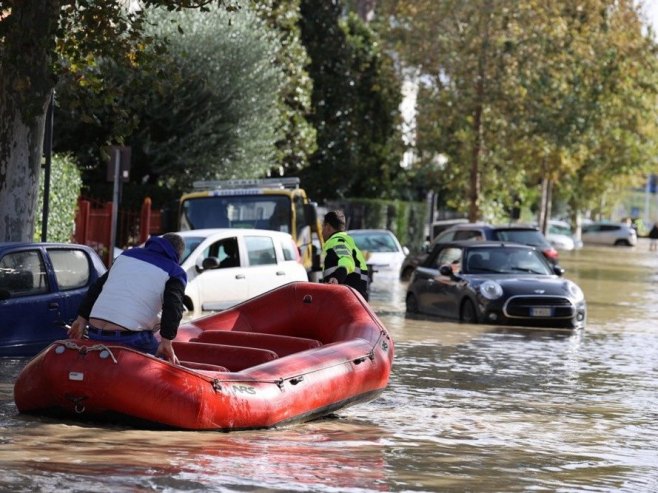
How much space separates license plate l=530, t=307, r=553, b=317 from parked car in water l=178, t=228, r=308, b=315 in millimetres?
3580

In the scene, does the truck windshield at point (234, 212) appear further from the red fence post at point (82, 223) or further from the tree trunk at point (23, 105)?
the tree trunk at point (23, 105)

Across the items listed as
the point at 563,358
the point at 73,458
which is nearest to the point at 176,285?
the point at 73,458

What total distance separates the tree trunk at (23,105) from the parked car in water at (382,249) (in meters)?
19.8

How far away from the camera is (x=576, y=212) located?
8869cm

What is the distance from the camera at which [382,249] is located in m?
40.1

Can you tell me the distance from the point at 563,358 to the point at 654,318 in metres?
9.93

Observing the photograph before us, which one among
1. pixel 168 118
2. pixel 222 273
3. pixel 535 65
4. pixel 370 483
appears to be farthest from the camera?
pixel 535 65

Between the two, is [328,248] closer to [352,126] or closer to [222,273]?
[222,273]

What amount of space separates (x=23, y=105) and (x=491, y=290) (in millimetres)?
8353

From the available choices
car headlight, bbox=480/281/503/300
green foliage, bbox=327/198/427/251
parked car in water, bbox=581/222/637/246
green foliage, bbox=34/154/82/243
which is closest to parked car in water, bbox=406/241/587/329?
car headlight, bbox=480/281/503/300

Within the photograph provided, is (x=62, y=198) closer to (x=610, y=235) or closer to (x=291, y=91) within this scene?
(x=291, y=91)

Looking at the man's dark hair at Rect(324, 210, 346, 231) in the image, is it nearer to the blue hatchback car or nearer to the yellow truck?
the blue hatchback car

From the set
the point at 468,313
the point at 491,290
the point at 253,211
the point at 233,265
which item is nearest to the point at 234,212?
the point at 253,211

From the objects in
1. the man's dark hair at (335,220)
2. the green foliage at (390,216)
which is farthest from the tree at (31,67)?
the green foliage at (390,216)
